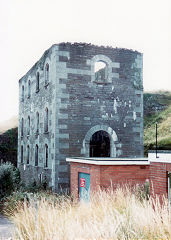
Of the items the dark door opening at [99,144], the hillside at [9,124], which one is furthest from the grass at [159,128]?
the hillside at [9,124]

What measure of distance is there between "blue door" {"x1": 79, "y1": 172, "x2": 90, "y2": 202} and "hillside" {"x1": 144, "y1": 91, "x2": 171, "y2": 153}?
504 inches

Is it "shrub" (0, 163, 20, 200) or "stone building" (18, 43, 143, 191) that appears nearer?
"stone building" (18, 43, 143, 191)

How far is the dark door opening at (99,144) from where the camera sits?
61.4ft

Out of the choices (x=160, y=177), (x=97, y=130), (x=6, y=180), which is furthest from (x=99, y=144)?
(x=160, y=177)

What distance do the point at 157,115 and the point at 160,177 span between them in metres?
27.7

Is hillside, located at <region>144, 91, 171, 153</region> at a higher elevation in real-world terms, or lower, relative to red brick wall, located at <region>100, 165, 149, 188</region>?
higher

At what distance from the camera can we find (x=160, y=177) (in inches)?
400

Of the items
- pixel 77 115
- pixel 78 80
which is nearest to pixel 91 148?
pixel 77 115

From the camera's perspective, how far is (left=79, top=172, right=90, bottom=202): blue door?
13816 mm

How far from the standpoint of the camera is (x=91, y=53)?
18391 millimetres

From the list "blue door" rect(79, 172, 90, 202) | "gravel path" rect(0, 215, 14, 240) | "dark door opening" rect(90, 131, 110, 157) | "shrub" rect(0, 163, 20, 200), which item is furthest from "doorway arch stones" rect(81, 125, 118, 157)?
"gravel path" rect(0, 215, 14, 240)

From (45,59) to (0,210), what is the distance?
8674mm

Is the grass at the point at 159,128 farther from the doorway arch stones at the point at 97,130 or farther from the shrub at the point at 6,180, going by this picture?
the shrub at the point at 6,180

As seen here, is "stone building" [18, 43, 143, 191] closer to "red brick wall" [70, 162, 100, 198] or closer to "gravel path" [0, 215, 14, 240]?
"red brick wall" [70, 162, 100, 198]
